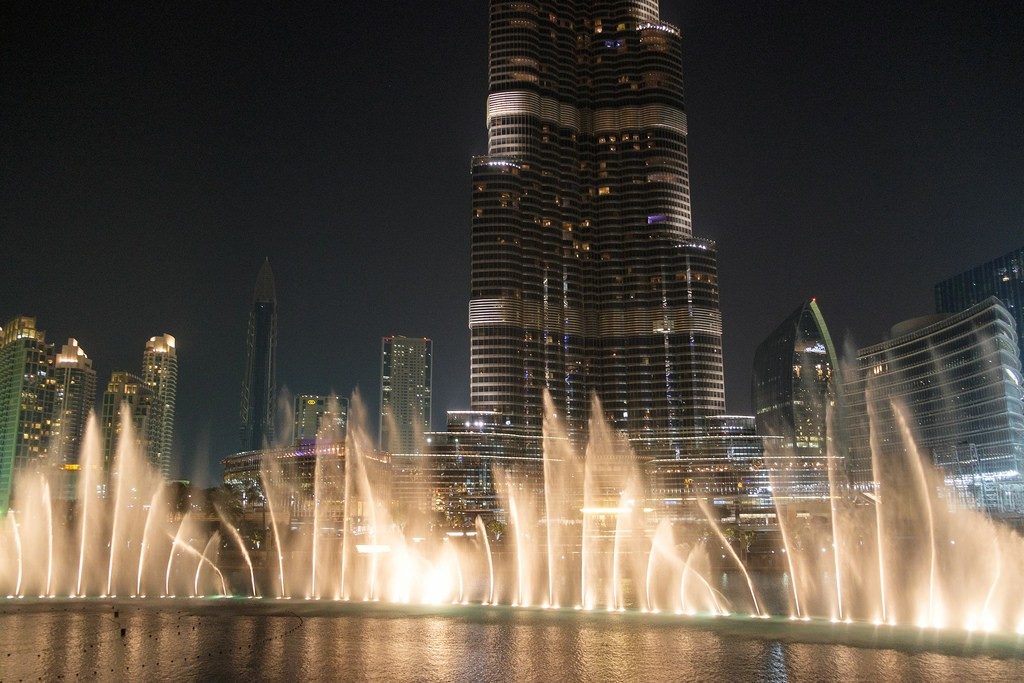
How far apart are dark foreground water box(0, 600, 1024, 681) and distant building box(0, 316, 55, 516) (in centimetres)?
14933

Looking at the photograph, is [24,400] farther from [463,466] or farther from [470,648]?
[470,648]

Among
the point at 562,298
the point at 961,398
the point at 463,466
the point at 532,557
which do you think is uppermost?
the point at 562,298

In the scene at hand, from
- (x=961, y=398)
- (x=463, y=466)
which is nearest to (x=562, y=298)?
(x=463, y=466)

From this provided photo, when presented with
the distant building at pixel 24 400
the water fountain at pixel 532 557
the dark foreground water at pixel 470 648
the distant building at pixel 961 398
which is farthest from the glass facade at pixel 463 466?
the dark foreground water at pixel 470 648

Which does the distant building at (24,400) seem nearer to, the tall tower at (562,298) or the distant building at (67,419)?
the distant building at (67,419)

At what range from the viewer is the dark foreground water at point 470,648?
3225cm

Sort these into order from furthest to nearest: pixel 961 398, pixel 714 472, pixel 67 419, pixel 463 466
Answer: pixel 67 419, pixel 714 472, pixel 463 466, pixel 961 398

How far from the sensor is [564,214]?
652ft

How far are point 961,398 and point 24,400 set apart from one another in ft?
615

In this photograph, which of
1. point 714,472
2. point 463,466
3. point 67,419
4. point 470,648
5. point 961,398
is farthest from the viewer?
point 67,419

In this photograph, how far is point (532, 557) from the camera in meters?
106

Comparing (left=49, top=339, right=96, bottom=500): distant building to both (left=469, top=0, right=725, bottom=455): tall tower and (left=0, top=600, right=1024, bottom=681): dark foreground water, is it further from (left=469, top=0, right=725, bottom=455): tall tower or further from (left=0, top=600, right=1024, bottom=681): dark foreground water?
(left=0, top=600, right=1024, bottom=681): dark foreground water

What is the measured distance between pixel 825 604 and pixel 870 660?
70.6 ft

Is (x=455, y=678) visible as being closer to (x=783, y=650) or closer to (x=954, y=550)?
(x=783, y=650)
